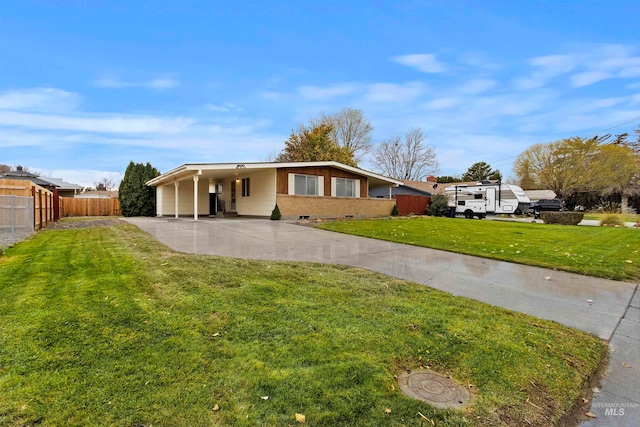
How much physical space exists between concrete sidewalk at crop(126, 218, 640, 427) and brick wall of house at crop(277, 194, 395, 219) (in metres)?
6.90

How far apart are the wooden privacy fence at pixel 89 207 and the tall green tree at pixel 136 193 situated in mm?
2535

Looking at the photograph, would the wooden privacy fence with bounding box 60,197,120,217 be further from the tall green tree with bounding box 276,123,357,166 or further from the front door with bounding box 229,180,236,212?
the tall green tree with bounding box 276,123,357,166

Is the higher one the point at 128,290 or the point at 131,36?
the point at 131,36

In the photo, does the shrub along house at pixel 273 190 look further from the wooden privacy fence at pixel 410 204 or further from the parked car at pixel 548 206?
the parked car at pixel 548 206

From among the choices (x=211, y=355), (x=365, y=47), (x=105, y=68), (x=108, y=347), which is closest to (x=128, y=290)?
(x=108, y=347)

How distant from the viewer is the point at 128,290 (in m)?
3.86

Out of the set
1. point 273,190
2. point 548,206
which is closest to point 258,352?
point 273,190

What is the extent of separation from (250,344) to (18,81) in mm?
19856

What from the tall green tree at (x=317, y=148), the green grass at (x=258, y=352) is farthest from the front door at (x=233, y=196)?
the green grass at (x=258, y=352)

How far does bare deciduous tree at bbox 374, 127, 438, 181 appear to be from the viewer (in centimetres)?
4219

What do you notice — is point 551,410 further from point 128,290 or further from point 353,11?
point 353,11

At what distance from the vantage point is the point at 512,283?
17.1ft

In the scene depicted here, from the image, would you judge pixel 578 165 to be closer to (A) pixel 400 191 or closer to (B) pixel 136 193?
(A) pixel 400 191

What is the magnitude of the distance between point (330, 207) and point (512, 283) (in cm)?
1322
